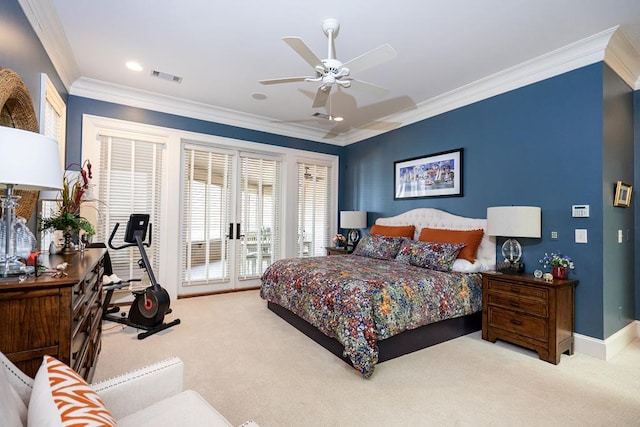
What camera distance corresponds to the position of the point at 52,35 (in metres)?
2.87

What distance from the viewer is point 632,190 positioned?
128 inches

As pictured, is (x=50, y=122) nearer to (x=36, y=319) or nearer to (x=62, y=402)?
(x=36, y=319)

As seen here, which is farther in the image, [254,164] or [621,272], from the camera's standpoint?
[254,164]

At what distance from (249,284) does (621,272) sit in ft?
16.1

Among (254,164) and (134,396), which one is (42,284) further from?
(254,164)

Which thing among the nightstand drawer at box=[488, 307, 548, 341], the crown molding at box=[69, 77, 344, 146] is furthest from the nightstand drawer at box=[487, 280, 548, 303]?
the crown molding at box=[69, 77, 344, 146]

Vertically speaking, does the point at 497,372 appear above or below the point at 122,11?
below

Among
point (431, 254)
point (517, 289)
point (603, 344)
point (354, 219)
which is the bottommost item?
point (603, 344)

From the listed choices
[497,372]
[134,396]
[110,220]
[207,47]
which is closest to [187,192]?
[110,220]

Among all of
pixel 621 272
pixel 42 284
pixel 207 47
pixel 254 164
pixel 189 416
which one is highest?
pixel 207 47

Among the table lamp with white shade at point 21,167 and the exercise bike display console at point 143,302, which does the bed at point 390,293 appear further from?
Result: the table lamp with white shade at point 21,167

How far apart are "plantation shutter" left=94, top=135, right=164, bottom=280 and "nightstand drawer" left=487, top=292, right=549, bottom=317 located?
4.41m

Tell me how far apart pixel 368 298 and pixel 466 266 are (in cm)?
152

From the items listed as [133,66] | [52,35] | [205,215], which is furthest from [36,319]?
[205,215]
